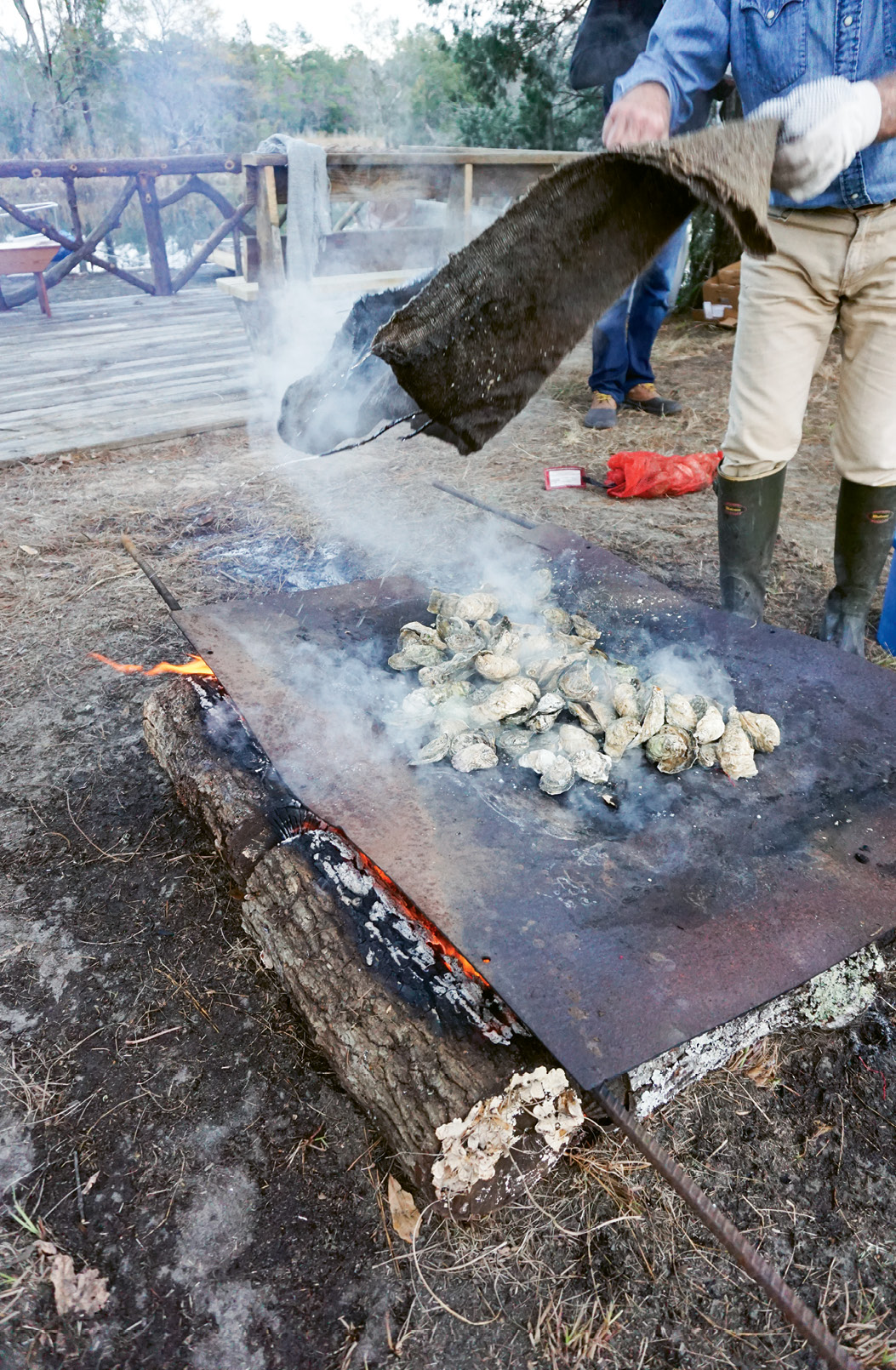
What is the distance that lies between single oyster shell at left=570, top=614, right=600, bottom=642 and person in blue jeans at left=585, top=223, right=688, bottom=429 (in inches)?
143

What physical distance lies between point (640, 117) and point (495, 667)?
1546 mm

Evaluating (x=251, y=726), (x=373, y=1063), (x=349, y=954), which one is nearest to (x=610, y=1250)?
(x=373, y=1063)

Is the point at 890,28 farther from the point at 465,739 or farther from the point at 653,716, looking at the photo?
the point at 465,739

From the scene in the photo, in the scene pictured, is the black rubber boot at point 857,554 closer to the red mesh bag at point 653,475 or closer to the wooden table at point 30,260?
the red mesh bag at point 653,475

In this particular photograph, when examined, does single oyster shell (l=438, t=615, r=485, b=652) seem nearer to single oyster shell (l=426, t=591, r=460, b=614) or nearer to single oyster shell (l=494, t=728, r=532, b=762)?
single oyster shell (l=426, t=591, r=460, b=614)

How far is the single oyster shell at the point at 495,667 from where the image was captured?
2.29 meters

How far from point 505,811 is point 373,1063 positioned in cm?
58

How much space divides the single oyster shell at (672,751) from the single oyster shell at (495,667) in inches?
17.9

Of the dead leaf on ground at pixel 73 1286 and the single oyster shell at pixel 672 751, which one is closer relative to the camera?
the dead leaf on ground at pixel 73 1286

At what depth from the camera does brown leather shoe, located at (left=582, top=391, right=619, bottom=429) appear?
18.8 ft

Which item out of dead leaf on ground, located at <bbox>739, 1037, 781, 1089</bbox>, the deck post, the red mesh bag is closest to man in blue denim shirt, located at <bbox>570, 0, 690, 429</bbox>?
the red mesh bag

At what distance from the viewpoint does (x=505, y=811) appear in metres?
1.84

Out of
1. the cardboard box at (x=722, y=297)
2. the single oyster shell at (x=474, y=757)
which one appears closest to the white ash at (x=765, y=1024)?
the single oyster shell at (x=474, y=757)

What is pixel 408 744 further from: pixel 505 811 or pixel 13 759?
pixel 13 759
